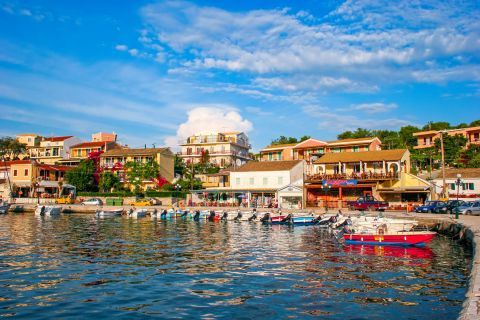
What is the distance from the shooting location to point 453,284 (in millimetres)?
20078

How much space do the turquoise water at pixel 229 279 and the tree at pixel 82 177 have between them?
189 feet

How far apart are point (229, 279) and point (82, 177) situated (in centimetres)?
7806

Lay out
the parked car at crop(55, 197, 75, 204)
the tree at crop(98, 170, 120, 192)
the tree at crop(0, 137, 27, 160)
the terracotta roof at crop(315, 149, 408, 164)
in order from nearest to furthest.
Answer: the terracotta roof at crop(315, 149, 408, 164) < the parked car at crop(55, 197, 75, 204) < the tree at crop(98, 170, 120, 192) < the tree at crop(0, 137, 27, 160)

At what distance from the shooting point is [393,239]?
32.7 metres

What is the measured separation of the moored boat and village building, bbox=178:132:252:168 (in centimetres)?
7228

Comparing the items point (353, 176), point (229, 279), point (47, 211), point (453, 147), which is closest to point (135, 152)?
point (47, 211)

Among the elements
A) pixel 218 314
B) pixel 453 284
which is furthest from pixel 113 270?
pixel 453 284

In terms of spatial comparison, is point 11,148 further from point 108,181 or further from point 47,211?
point 47,211

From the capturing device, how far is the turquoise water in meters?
16.2

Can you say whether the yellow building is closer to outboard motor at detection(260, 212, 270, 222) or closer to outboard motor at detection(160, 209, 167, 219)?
outboard motor at detection(160, 209, 167, 219)

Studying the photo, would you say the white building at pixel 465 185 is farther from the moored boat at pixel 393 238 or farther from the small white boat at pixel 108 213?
the small white boat at pixel 108 213

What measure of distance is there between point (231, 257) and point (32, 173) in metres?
79.1

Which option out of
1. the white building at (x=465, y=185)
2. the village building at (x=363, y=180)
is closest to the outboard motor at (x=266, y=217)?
the village building at (x=363, y=180)

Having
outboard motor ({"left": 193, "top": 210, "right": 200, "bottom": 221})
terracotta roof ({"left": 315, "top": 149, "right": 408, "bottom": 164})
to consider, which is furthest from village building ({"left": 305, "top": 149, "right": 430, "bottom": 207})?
outboard motor ({"left": 193, "top": 210, "right": 200, "bottom": 221})
